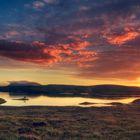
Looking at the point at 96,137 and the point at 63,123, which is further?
the point at 63,123

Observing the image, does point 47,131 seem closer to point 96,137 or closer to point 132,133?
point 96,137

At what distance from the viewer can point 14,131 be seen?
29.4 m

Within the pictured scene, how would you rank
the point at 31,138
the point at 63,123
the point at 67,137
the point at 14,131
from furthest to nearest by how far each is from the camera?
1. the point at 63,123
2. the point at 14,131
3. the point at 67,137
4. the point at 31,138

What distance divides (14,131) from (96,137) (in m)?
8.75

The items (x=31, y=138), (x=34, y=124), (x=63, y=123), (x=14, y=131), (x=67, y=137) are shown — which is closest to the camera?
(x=31, y=138)

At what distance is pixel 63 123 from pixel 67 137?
9.85 metres

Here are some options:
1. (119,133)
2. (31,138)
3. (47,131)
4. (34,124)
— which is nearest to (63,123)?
(34,124)

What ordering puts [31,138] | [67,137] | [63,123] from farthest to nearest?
1. [63,123]
2. [67,137]
3. [31,138]

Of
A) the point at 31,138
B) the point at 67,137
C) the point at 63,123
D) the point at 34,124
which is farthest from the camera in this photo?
the point at 63,123

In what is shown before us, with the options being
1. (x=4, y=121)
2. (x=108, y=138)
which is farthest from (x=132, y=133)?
(x=4, y=121)

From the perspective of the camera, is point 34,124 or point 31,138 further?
point 34,124

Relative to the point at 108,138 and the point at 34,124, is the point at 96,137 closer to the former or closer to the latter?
the point at 108,138

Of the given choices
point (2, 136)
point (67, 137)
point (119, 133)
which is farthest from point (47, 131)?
point (119, 133)

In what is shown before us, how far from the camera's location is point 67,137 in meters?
27.4
